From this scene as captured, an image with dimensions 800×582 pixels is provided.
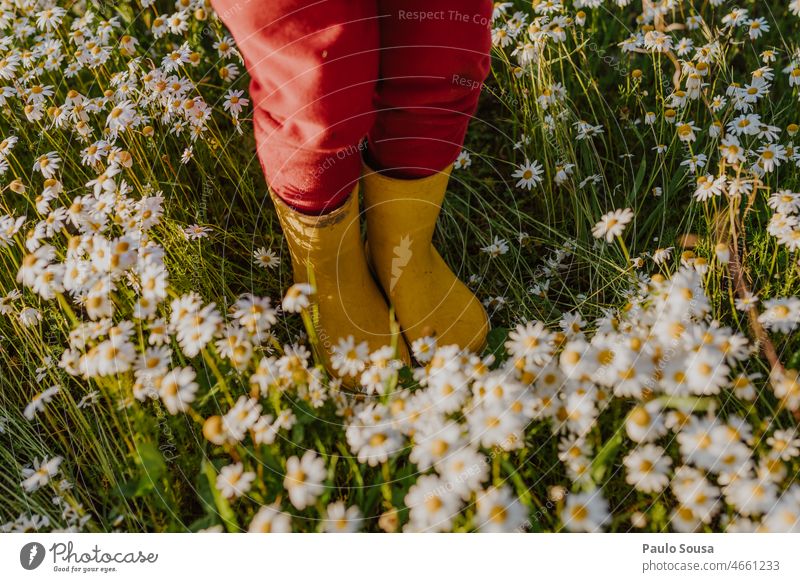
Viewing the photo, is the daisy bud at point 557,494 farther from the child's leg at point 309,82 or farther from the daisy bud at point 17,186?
the daisy bud at point 17,186

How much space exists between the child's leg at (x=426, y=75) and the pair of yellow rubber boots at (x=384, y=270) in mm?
61

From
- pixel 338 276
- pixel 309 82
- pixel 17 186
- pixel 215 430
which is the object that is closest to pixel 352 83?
pixel 309 82

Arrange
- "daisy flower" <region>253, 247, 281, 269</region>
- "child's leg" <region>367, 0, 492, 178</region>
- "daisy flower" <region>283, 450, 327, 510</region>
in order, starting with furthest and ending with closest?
"daisy flower" <region>253, 247, 281, 269</region>
"child's leg" <region>367, 0, 492, 178</region>
"daisy flower" <region>283, 450, 327, 510</region>

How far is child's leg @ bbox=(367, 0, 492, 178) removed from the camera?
0.89 m

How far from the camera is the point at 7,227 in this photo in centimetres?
94

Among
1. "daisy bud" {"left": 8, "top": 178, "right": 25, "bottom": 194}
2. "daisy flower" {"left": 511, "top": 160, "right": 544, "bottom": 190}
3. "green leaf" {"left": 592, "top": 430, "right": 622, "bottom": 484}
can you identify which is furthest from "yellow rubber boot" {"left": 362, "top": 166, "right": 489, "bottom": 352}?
"daisy bud" {"left": 8, "top": 178, "right": 25, "bottom": 194}

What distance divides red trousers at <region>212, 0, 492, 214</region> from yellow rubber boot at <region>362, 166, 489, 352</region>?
4 centimetres

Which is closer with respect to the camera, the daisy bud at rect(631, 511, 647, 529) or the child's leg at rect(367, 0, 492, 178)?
the daisy bud at rect(631, 511, 647, 529)

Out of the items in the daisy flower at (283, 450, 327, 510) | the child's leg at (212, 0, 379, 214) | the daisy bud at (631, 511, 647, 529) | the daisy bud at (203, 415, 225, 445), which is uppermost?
the child's leg at (212, 0, 379, 214)

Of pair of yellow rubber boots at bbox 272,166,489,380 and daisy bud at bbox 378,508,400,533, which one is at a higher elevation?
pair of yellow rubber boots at bbox 272,166,489,380

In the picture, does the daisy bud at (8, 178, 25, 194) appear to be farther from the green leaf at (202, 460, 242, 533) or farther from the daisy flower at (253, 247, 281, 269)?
the green leaf at (202, 460, 242, 533)

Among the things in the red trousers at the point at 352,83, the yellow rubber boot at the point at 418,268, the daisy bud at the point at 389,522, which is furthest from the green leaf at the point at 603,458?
the red trousers at the point at 352,83

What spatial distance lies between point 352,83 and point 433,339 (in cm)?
37
